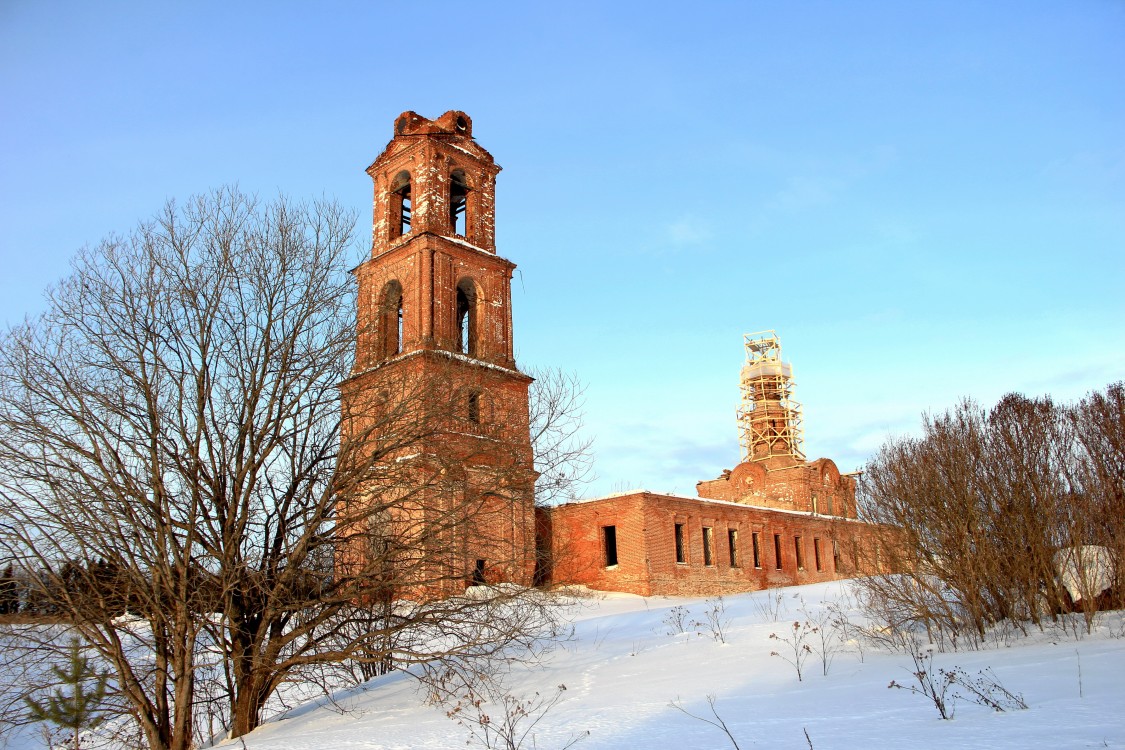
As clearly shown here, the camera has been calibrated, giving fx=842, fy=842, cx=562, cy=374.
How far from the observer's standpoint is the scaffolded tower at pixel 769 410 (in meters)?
51.1

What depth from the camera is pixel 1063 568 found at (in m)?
11.1

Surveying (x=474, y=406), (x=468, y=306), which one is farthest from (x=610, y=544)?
(x=474, y=406)

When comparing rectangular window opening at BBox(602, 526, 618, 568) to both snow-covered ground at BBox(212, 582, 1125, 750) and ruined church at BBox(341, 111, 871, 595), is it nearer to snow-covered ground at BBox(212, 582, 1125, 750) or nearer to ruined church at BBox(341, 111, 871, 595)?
ruined church at BBox(341, 111, 871, 595)

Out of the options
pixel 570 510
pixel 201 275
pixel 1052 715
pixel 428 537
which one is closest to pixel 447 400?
pixel 428 537

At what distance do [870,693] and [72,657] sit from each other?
8.39 meters

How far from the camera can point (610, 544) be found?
31031 mm

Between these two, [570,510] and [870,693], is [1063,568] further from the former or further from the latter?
[570,510]

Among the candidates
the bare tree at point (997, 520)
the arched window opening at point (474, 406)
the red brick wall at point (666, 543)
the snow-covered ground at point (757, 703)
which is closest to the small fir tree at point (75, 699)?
the snow-covered ground at point (757, 703)

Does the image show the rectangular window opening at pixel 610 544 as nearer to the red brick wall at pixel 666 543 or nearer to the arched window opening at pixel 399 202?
the red brick wall at pixel 666 543

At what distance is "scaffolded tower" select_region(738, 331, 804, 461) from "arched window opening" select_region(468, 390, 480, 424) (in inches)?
1546

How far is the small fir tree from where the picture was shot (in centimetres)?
912

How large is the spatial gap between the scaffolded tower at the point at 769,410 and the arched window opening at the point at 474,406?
39267 mm

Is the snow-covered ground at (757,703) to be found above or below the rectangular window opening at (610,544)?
below

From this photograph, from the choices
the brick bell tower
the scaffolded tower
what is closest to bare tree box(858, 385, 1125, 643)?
the brick bell tower
